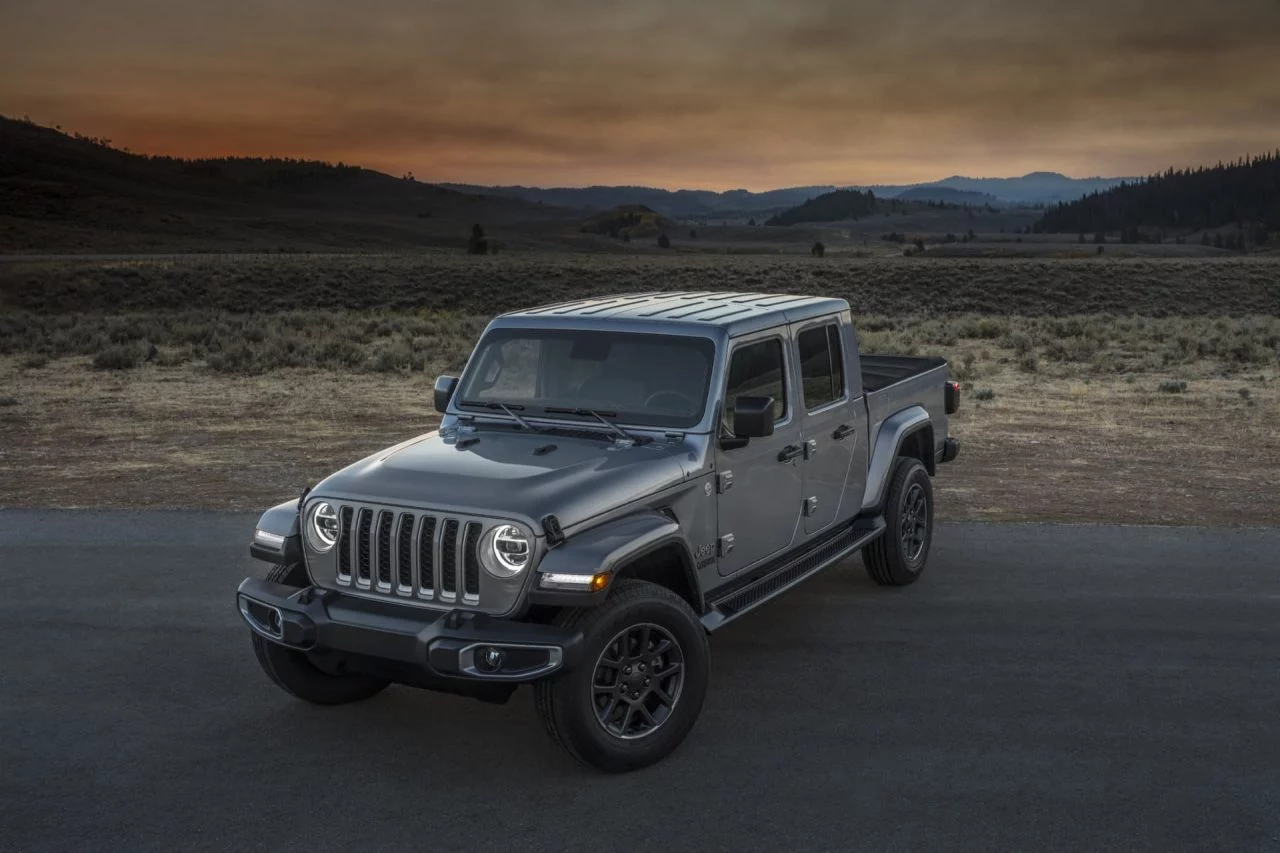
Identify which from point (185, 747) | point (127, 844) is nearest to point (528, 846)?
point (127, 844)

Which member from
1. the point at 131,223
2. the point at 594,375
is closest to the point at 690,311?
the point at 594,375

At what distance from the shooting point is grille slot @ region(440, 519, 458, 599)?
17.7 ft

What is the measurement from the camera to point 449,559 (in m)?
5.43

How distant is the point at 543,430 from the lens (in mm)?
6535

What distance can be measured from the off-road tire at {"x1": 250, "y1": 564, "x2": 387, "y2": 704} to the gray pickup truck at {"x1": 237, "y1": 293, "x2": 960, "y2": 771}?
11mm

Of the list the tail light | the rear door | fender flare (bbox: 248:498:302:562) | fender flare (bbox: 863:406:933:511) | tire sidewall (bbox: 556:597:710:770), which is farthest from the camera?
the tail light

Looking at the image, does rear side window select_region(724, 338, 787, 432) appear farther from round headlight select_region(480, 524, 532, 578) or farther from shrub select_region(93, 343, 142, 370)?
shrub select_region(93, 343, 142, 370)

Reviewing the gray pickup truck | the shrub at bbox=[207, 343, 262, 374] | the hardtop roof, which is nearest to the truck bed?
the gray pickup truck

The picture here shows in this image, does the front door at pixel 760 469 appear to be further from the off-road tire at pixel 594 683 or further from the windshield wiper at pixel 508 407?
the windshield wiper at pixel 508 407

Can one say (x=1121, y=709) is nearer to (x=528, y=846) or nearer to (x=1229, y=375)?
(x=528, y=846)

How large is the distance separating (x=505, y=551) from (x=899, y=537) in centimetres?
366

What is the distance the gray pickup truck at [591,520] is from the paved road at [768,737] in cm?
41

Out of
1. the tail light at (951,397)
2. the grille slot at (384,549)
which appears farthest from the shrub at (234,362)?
the grille slot at (384,549)

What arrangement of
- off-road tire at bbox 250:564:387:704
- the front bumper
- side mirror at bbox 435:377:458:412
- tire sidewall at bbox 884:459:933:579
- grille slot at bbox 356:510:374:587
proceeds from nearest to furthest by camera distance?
the front bumper → grille slot at bbox 356:510:374:587 → off-road tire at bbox 250:564:387:704 → side mirror at bbox 435:377:458:412 → tire sidewall at bbox 884:459:933:579
